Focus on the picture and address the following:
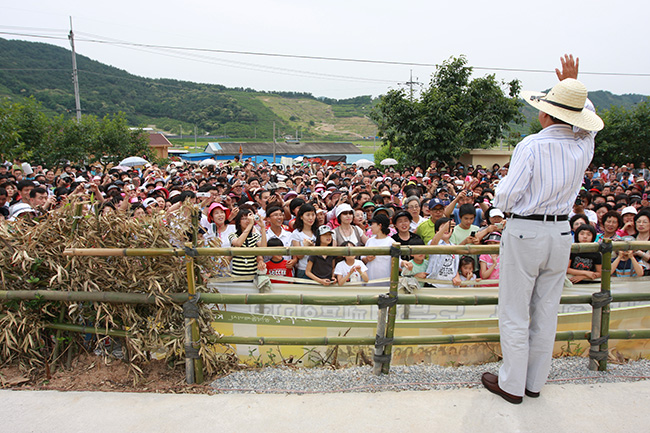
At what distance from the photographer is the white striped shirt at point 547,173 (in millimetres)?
2672

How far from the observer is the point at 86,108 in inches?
2589

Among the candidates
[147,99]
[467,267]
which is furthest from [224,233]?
[147,99]

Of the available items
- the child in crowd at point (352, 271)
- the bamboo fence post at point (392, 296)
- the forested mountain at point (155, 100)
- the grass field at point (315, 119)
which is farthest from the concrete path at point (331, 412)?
the grass field at point (315, 119)

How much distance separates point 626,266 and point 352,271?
9.24ft

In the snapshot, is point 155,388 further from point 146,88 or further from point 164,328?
point 146,88

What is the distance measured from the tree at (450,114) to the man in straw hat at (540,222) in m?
17.2

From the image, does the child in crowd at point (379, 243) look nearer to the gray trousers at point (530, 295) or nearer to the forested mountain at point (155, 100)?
the gray trousers at point (530, 295)

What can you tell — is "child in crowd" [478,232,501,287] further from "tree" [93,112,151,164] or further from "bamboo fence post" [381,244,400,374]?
"tree" [93,112,151,164]

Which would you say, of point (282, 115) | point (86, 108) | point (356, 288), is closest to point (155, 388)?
point (356, 288)

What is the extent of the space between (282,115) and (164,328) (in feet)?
365

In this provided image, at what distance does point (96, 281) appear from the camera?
322 cm

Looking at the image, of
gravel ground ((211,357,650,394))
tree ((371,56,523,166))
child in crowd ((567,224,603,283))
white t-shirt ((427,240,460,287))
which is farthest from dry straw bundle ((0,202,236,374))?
tree ((371,56,523,166))

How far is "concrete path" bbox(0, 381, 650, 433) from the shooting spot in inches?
104

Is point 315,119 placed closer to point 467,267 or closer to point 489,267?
point 489,267
